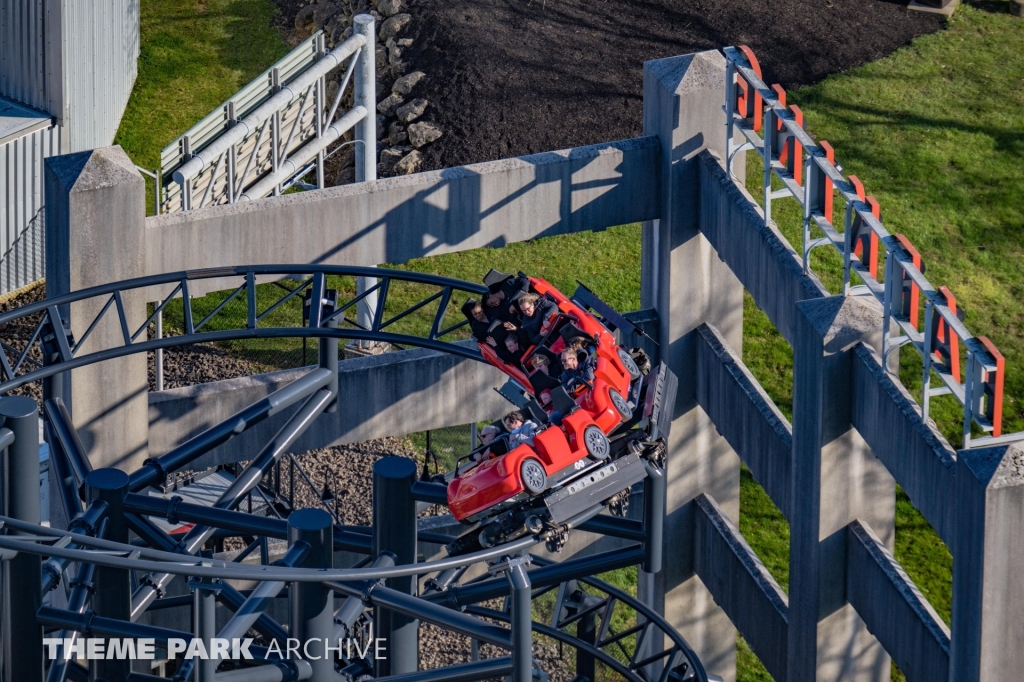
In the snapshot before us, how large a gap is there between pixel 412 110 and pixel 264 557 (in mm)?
13550

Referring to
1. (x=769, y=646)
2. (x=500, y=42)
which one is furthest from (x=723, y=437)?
(x=500, y=42)

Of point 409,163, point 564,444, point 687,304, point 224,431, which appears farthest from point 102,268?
point 409,163

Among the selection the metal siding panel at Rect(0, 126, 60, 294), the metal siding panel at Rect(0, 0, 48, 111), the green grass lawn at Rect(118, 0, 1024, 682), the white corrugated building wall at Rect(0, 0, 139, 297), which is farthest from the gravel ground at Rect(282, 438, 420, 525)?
the metal siding panel at Rect(0, 0, 48, 111)

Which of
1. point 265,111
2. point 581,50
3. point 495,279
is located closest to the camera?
point 495,279

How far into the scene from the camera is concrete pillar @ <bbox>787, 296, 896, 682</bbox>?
19.9 metres

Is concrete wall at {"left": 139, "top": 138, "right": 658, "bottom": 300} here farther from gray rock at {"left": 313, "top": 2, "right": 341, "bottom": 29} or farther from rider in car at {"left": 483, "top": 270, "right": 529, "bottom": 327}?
gray rock at {"left": 313, "top": 2, "right": 341, "bottom": 29}

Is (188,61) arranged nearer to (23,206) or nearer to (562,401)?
(23,206)

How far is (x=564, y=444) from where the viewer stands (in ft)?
58.9

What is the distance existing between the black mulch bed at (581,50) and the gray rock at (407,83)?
176 mm

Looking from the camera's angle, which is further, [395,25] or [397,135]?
[395,25]

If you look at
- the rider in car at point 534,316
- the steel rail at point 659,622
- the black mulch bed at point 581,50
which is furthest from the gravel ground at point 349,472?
the rider in car at point 534,316

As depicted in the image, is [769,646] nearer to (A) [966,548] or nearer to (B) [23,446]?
(A) [966,548]

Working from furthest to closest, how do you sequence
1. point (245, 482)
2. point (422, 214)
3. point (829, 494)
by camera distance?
point (422, 214) < point (829, 494) < point (245, 482)

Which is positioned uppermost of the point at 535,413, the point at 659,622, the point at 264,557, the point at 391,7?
the point at 391,7
